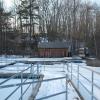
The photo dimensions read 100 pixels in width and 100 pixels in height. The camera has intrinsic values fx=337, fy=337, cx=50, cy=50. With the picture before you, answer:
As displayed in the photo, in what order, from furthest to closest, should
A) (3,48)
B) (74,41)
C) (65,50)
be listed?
(74,41) → (3,48) → (65,50)

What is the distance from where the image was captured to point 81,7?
176 ft

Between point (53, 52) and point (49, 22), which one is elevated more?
point (49, 22)

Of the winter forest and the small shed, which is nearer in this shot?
the small shed

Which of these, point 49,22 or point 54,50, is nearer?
point 54,50

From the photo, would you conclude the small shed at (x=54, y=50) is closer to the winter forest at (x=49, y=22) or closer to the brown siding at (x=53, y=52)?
the brown siding at (x=53, y=52)

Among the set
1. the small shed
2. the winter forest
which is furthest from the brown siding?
the winter forest

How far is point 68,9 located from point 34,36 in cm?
688

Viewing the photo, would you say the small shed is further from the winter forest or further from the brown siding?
the winter forest

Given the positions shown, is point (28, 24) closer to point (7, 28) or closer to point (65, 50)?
point (7, 28)

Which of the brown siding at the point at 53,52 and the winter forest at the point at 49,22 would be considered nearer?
the brown siding at the point at 53,52

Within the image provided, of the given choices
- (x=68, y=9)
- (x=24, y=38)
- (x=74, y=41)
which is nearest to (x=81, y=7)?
(x=68, y=9)

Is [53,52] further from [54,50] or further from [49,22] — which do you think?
[49,22]

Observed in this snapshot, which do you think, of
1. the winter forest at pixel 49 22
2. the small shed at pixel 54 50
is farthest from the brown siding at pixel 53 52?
the winter forest at pixel 49 22

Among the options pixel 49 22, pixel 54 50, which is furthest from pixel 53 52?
pixel 49 22
